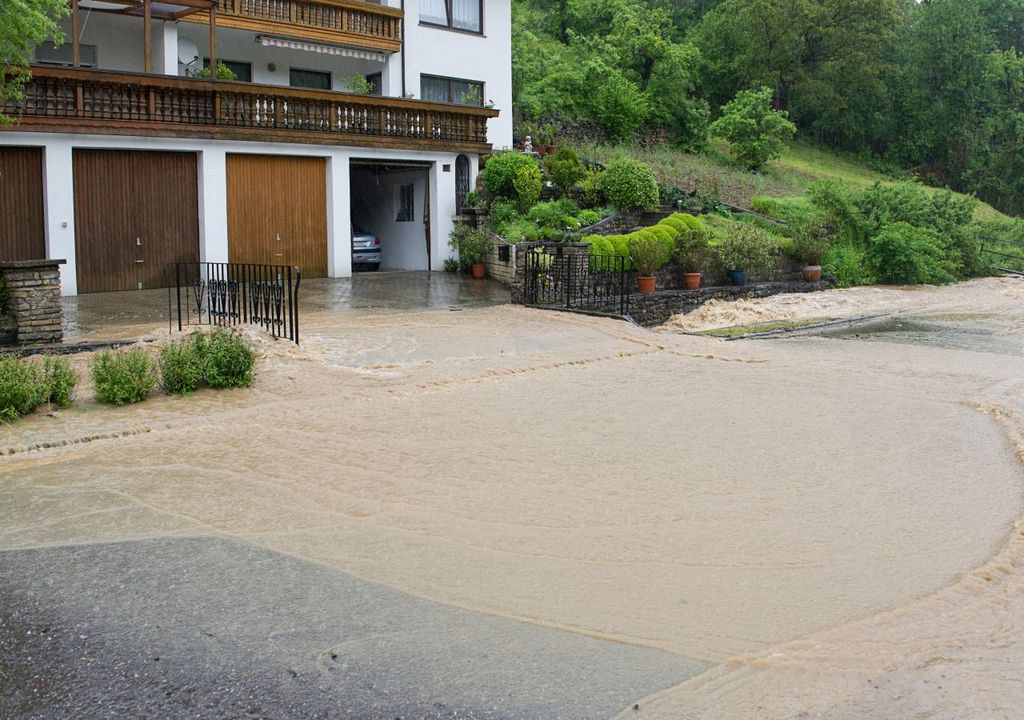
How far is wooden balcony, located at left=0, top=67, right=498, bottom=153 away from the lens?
66.6 ft

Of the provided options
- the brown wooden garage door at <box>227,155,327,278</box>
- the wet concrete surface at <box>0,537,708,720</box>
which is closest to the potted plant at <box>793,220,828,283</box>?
the brown wooden garage door at <box>227,155,327,278</box>

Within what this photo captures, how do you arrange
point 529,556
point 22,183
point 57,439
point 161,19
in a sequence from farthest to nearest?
point 161,19 < point 22,183 < point 57,439 < point 529,556

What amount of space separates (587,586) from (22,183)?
17.4 m

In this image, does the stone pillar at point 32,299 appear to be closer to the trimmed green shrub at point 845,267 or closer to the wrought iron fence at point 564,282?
the wrought iron fence at point 564,282

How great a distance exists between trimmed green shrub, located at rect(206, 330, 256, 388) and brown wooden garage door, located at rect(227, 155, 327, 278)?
10.5m

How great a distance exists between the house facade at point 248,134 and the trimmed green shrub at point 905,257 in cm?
1082

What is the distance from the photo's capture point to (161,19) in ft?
79.5

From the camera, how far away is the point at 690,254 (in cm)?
2412

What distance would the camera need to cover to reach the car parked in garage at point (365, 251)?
28078 millimetres

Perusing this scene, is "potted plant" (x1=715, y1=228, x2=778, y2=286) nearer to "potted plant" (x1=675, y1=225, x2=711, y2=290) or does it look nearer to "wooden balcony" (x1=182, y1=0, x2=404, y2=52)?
"potted plant" (x1=675, y1=225, x2=711, y2=290)

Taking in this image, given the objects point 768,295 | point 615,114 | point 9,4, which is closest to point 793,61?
point 615,114

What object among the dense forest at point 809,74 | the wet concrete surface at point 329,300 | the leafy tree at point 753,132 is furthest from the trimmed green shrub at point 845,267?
the leafy tree at point 753,132

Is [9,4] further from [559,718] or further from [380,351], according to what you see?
[559,718]

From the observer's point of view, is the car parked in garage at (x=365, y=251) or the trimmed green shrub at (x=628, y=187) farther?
the car parked in garage at (x=365, y=251)
